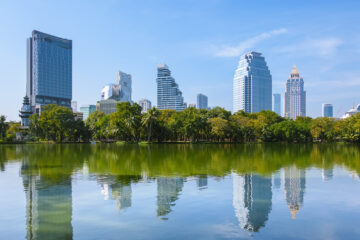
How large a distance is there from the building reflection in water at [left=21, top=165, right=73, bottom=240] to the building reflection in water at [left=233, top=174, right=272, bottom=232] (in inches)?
210

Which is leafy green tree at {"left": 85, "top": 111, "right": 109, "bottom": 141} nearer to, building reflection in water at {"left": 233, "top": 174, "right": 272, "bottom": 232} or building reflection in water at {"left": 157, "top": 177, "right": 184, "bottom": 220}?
building reflection in water at {"left": 157, "top": 177, "right": 184, "bottom": 220}

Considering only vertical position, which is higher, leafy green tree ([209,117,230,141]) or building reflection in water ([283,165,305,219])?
leafy green tree ([209,117,230,141])

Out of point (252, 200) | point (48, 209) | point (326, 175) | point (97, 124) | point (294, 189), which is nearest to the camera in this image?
A: point (48, 209)

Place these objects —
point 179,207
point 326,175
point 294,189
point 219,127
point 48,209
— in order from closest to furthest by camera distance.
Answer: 1. point 48,209
2. point 179,207
3. point 294,189
4. point 326,175
5. point 219,127

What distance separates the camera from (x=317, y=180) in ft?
57.1

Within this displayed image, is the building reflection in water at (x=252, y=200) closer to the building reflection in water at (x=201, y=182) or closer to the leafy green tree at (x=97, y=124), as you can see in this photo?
the building reflection in water at (x=201, y=182)

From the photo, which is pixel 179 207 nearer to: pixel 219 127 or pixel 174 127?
pixel 219 127

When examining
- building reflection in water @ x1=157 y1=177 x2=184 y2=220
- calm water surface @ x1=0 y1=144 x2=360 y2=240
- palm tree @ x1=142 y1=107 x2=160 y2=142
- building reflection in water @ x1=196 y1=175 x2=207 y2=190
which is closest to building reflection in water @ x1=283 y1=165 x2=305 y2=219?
calm water surface @ x1=0 y1=144 x2=360 y2=240

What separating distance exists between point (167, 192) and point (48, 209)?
4.99 meters

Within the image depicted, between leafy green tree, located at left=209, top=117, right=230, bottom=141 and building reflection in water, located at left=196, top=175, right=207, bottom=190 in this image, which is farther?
leafy green tree, located at left=209, top=117, right=230, bottom=141

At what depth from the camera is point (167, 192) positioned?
13883 millimetres

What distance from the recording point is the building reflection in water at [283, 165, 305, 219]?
1170cm

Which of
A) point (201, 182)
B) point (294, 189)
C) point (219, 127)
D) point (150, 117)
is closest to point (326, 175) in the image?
point (294, 189)

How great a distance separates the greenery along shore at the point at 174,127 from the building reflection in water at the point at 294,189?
55.3m
